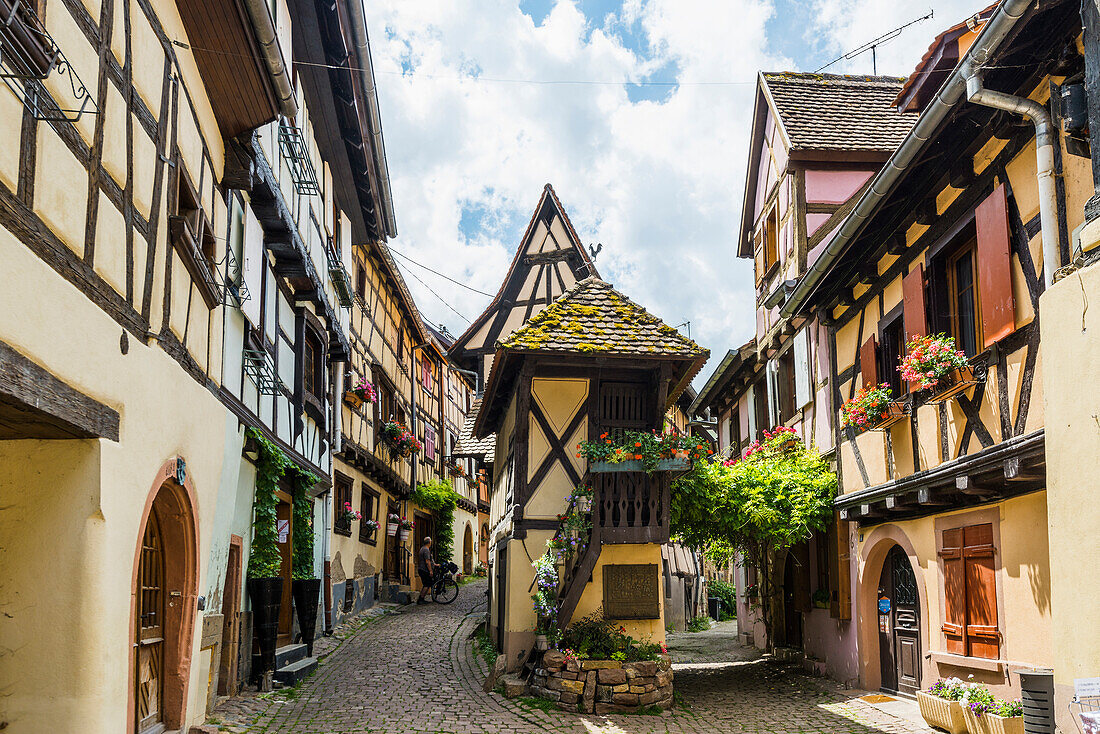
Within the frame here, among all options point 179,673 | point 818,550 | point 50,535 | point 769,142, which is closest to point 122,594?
point 50,535

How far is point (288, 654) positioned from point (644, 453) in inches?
189

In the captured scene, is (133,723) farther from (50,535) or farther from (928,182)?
(928,182)

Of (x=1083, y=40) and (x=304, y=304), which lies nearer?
(x=1083, y=40)

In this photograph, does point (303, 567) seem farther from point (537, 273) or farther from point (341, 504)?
point (537, 273)

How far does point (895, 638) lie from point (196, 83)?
29.7 feet

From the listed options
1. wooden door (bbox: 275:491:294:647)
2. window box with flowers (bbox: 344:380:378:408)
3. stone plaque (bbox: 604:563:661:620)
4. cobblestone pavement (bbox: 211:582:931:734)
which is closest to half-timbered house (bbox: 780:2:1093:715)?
cobblestone pavement (bbox: 211:582:931:734)

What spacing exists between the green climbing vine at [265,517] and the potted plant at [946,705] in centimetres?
651

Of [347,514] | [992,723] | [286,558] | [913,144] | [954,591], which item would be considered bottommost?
[992,723]

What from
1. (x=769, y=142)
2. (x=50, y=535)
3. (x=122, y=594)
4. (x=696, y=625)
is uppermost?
(x=769, y=142)

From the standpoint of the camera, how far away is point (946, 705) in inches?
317

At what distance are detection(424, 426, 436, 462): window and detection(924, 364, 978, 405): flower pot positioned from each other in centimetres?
1862

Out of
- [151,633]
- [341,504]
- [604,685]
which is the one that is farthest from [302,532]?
[151,633]

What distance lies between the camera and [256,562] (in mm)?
9820

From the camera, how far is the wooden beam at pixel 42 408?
4.00 meters
